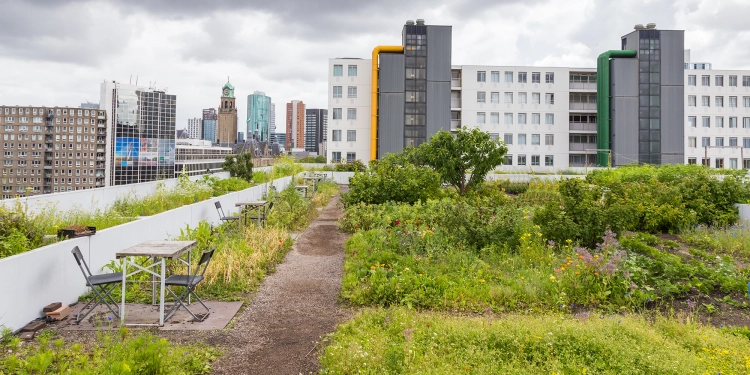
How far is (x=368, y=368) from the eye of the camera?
14.1 feet

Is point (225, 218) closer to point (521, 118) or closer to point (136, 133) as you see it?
point (521, 118)

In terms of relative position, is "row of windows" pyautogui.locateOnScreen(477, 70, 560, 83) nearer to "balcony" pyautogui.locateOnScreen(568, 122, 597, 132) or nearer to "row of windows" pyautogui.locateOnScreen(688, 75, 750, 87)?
"balcony" pyautogui.locateOnScreen(568, 122, 597, 132)

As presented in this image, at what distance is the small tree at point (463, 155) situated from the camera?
→ 1848cm

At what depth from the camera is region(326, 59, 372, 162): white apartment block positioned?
170 ft

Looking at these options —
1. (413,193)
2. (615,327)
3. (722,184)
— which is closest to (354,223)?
(413,193)

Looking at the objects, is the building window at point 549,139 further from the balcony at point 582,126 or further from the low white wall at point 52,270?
the low white wall at point 52,270

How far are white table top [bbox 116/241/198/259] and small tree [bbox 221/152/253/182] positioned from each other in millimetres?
15609

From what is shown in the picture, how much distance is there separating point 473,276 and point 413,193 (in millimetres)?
7687

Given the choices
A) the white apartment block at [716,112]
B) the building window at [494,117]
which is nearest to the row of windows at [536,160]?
the building window at [494,117]

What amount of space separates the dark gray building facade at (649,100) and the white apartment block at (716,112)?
17.1ft

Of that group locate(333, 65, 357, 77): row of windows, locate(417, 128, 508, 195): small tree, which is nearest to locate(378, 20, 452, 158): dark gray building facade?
locate(333, 65, 357, 77): row of windows

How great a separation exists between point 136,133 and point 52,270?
184841mm

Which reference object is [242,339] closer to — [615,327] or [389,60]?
[615,327]

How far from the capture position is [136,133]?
171 meters
